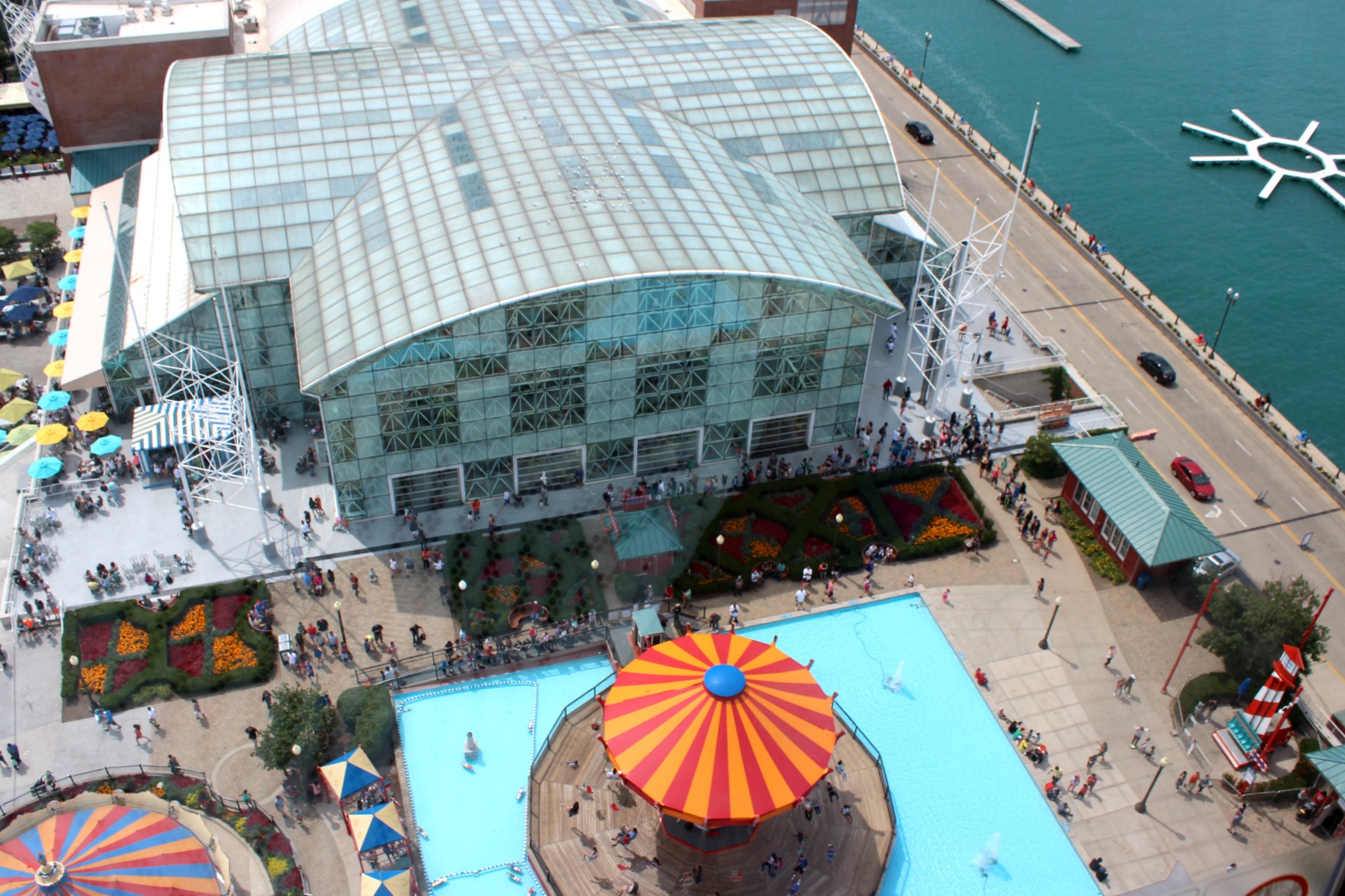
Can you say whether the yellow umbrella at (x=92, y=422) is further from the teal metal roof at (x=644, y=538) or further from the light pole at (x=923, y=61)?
the light pole at (x=923, y=61)

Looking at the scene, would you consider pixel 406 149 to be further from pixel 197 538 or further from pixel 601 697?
pixel 601 697

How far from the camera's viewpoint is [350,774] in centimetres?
4788

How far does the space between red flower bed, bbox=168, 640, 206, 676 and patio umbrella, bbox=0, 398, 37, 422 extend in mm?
22836

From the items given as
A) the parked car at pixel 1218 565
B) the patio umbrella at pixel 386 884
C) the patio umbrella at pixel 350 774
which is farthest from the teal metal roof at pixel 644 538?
the parked car at pixel 1218 565

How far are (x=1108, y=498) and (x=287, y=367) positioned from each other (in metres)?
48.2

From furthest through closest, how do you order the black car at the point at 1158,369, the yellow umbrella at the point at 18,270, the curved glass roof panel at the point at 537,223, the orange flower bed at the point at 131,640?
the yellow umbrella at the point at 18,270
the black car at the point at 1158,369
the curved glass roof panel at the point at 537,223
the orange flower bed at the point at 131,640

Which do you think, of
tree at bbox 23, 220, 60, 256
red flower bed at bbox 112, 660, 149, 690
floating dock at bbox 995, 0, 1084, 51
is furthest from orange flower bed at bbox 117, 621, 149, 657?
floating dock at bbox 995, 0, 1084, 51

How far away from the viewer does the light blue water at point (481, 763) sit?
155 ft

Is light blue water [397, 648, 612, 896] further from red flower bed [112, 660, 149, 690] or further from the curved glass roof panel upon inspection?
the curved glass roof panel

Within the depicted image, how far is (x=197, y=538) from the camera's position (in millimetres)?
61938

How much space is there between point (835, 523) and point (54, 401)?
4679 centimetres

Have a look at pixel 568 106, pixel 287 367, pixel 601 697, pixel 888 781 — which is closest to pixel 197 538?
pixel 287 367

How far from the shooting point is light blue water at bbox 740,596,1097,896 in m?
47.5

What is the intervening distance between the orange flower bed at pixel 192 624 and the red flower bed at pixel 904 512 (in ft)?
123
